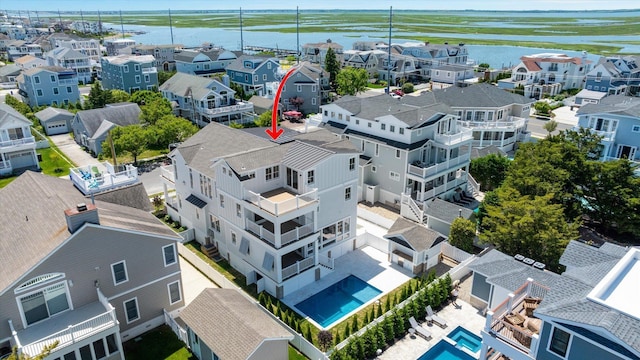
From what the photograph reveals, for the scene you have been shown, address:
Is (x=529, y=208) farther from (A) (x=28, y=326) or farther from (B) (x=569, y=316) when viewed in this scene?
(A) (x=28, y=326)

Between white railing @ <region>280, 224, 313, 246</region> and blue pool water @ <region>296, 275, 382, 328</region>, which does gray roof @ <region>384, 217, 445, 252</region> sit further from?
white railing @ <region>280, 224, 313, 246</region>

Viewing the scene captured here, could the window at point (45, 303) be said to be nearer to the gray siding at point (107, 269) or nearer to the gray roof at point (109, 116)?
the gray siding at point (107, 269)

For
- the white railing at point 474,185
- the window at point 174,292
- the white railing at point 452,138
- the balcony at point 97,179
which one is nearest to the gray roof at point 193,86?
the balcony at point 97,179

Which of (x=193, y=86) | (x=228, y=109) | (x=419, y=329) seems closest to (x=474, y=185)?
(x=419, y=329)

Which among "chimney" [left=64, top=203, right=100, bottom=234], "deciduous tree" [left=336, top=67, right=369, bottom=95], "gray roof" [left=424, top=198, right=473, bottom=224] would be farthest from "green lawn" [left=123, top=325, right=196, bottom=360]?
"deciduous tree" [left=336, top=67, right=369, bottom=95]

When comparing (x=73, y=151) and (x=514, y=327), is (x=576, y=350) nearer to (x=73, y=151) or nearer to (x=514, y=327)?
(x=514, y=327)

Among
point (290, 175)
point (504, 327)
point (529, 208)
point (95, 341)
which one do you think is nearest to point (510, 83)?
point (529, 208)
